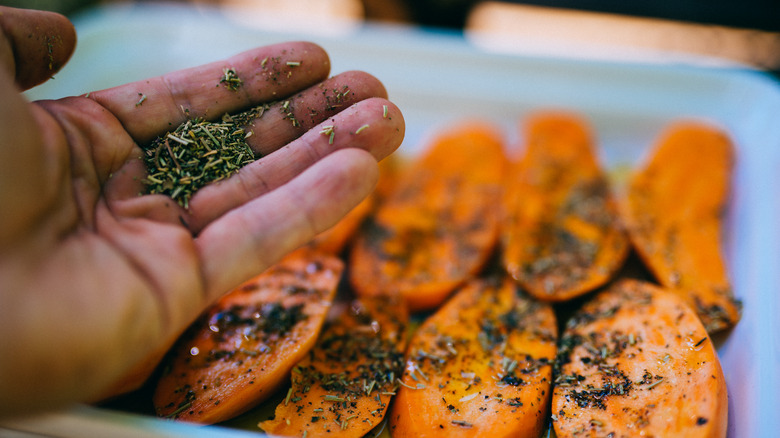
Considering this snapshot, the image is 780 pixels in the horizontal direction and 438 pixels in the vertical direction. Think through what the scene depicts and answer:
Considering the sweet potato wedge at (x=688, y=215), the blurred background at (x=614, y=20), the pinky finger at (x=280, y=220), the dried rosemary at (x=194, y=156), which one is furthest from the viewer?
the blurred background at (x=614, y=20)

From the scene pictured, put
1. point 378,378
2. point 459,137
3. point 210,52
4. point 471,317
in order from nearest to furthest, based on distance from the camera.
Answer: point 378,378 → point 471,317 → point 459,137 → point 210,52

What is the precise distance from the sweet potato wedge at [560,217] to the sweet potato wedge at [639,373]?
0.11m

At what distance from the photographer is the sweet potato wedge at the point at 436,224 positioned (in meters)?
1.40

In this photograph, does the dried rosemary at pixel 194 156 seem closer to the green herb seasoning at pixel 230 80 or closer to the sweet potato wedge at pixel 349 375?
the green herb seasoning at pixel 230 80

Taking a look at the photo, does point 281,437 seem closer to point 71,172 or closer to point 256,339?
point 256,339

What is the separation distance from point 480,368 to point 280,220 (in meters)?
0.58

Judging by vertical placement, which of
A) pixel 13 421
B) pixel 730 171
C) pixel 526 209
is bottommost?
pixel 13 421

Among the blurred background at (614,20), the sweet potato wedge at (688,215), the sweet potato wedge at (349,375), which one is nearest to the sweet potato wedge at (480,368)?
the sweet potato wedge at (349,375)

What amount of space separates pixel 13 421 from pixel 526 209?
4.23 ft

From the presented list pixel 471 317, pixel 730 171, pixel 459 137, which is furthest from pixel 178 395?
pixel 730 171

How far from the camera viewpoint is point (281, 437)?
0.99 m

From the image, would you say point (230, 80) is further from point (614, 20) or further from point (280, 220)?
point (614, 20)

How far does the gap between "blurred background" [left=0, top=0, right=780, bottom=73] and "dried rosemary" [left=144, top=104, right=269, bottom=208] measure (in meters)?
1.81

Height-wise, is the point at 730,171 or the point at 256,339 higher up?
the point at 730,171
